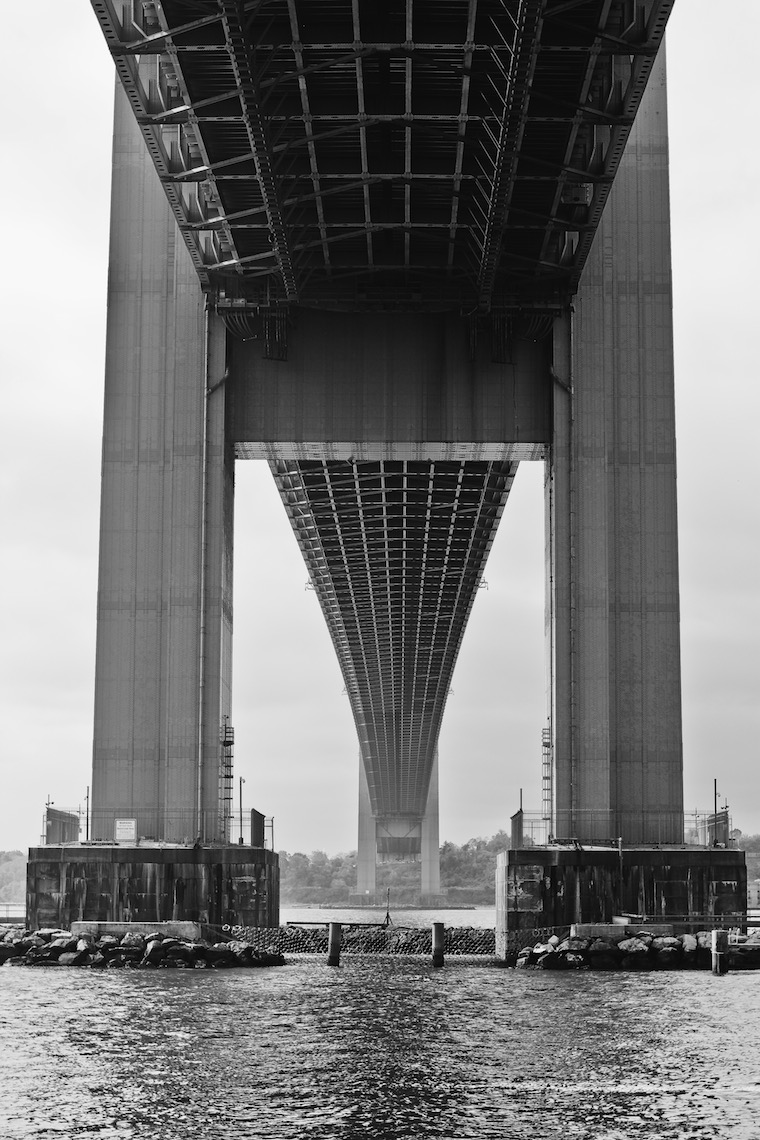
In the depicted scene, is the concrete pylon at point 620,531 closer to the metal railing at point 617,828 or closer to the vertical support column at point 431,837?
the metal railing at point 617,828

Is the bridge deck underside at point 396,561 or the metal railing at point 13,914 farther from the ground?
the bridge deck underside at point 396,561

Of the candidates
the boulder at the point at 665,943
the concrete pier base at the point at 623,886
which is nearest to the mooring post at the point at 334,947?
the concrete pier base at the point at 623,886

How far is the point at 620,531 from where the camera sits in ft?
153

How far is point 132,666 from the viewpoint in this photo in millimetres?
45906

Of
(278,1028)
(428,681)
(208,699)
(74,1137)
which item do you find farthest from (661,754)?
(428,681)

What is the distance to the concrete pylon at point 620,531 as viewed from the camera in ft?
148

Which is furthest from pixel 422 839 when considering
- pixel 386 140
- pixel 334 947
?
pixel 386 140

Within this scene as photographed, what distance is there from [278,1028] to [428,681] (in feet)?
278

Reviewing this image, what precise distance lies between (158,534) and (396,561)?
33.2 meters

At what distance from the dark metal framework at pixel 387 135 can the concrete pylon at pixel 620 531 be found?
1.94 metres

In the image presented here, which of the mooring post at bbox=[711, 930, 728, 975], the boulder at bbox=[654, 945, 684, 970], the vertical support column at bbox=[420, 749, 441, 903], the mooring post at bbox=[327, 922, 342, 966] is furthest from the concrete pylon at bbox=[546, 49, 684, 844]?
the vertical support column at bbox=[420, 749, 441, 903]

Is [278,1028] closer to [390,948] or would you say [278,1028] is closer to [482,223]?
[482,223]

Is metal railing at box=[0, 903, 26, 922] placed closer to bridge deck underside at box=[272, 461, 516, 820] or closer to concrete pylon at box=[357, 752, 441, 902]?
bridge deck underside at box=[272, 461, 516, 820]

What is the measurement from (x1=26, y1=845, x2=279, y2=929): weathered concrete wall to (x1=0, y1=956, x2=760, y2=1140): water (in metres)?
4.59
